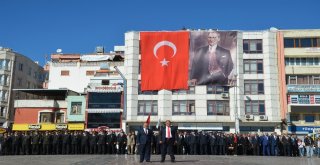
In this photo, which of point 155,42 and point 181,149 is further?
point 155,42

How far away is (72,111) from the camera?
52.1 metres

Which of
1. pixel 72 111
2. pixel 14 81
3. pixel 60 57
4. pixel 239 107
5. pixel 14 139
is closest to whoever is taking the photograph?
pixel 14 139

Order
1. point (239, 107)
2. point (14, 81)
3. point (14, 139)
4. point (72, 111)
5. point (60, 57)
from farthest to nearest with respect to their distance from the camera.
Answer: point (60, 57) → point (14, 81) → point (72, 111) → point (239, 107) → point (14, 139)

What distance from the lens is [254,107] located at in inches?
1941

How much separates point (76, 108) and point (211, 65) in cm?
1880

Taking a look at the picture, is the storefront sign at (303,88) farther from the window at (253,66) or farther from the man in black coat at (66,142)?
the man in black coat at (66,142)

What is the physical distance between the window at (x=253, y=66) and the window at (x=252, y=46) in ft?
4.80

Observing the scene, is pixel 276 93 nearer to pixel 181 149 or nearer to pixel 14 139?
pixel 181 149

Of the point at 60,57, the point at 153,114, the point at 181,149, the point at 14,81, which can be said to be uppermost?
the point at 60,57

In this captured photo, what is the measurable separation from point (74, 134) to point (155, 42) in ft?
83.0

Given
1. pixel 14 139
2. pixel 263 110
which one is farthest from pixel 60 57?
pixel 14 139

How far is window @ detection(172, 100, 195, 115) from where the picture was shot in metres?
49.7

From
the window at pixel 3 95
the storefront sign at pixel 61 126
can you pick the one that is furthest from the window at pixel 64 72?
the storefront sign at pixel 61 126

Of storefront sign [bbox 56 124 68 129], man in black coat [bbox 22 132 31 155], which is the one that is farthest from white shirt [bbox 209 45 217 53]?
man in black coat [bbox 22 132 31 155]
